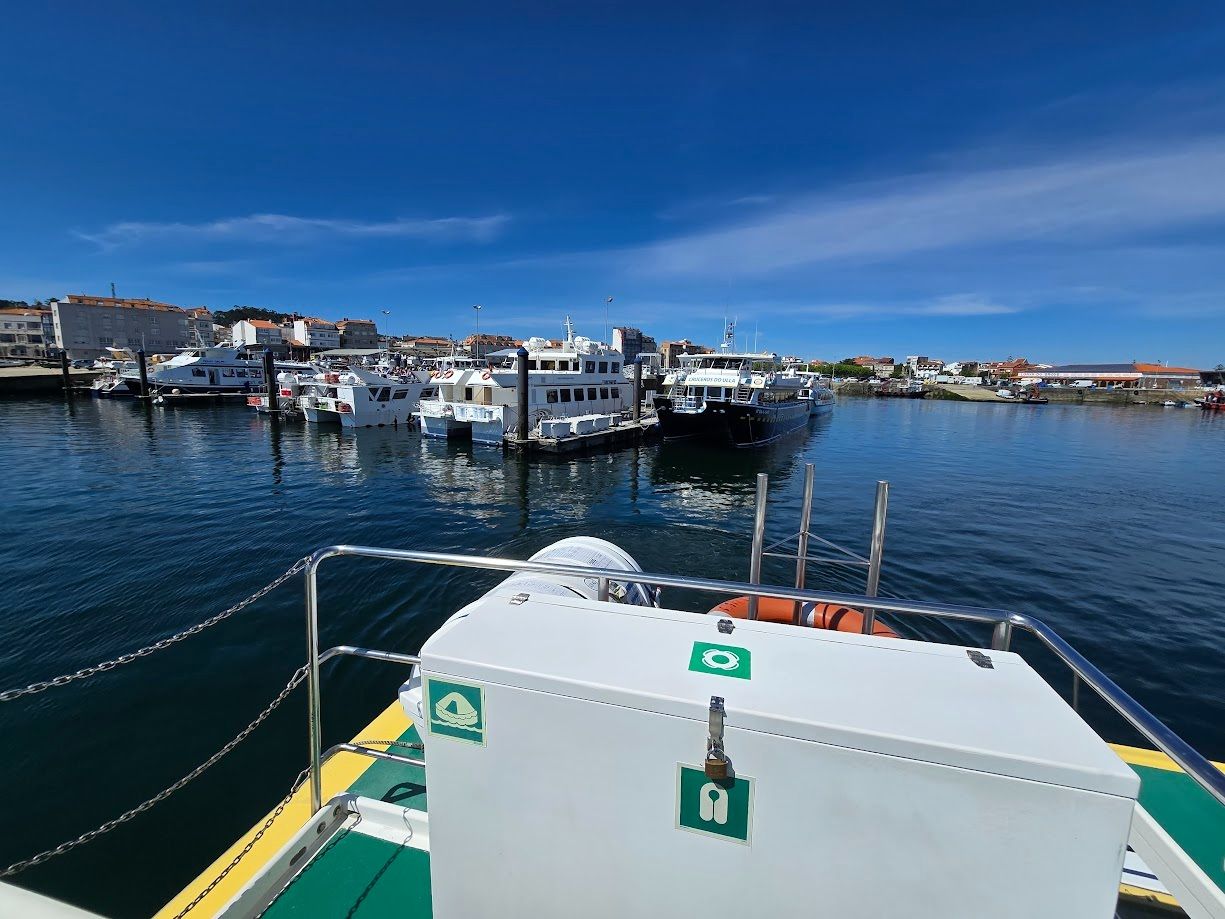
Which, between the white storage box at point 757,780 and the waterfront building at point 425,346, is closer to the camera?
the white storage box at point 757,780

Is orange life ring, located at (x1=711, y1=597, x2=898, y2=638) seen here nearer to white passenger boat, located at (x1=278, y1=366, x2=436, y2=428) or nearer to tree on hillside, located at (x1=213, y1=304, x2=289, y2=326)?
white passenger boat, located at (x1=278, y1=366, x2=436, y2=428)

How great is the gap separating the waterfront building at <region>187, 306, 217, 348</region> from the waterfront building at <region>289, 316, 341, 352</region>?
14.6 m

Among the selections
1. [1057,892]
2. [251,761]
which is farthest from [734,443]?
[1057,892]

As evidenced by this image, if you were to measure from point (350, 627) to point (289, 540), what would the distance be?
590cm

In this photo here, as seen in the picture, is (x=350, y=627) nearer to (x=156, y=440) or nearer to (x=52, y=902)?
(x=52, y=902)

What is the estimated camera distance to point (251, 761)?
551 cm

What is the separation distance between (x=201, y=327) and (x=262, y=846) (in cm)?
13302

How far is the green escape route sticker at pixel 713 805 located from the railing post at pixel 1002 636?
1521 mm

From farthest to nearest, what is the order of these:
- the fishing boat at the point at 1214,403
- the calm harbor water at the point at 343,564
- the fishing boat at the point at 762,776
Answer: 1. the fishing boat at the point at 1214,403
2. the calm harbor water at the point at 343,564
3. the fishing boat at the point at 762,776

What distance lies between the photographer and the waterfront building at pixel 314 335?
102 meters

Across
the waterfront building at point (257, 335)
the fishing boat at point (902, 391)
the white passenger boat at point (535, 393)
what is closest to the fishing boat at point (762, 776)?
the white passenger boat at point (535, 393)

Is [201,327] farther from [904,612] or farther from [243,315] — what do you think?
[904,612]

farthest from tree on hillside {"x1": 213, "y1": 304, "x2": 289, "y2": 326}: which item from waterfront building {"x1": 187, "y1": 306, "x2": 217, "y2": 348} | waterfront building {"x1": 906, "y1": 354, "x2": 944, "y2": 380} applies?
waterfront building {"x1": 906, "y1": 354, "x2": 944, "y2": 380}

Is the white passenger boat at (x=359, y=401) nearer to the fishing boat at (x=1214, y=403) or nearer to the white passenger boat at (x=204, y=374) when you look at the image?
the white passenger boat at (x=204, y=374)
